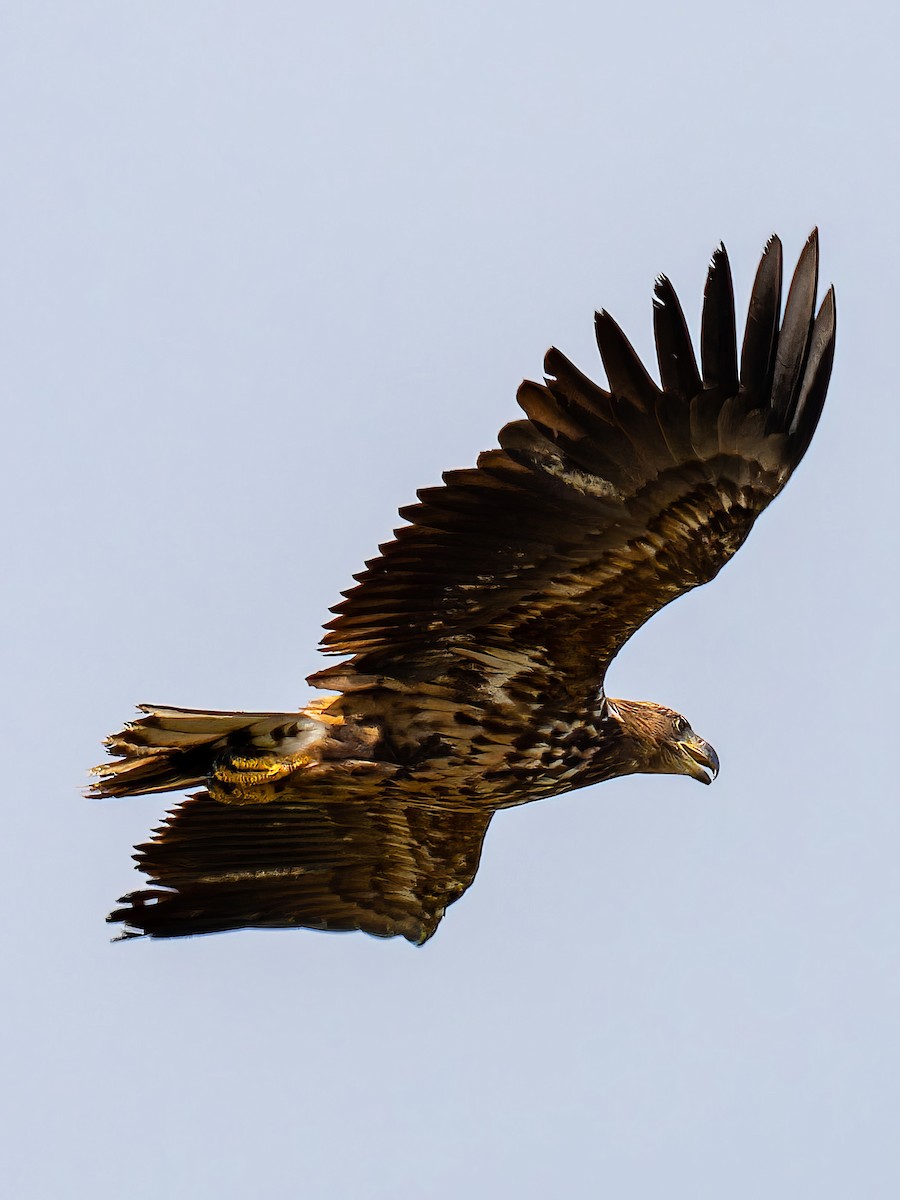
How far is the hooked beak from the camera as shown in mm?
10750

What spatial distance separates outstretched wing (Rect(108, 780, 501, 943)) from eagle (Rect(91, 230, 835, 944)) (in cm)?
1

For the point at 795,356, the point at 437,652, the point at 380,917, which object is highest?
the point at 795,356

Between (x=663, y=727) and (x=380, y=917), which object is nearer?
(x=663, y=727)

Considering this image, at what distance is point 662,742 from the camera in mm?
10672

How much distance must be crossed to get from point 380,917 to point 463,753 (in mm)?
2007

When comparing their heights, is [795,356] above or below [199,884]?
above

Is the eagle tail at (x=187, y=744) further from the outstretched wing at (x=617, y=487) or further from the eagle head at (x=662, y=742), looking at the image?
the eagle head at (x=662, y=742)

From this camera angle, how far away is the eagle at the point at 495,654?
8.69 meters

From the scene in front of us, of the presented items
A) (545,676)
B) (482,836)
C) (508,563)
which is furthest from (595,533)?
(482,836)

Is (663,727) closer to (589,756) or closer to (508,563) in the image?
(589,756)

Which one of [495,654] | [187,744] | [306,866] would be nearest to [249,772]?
[187,744]

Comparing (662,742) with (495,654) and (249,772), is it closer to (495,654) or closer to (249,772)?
(495,654)

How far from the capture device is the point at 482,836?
11555 mm

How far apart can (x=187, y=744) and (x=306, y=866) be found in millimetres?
1996
